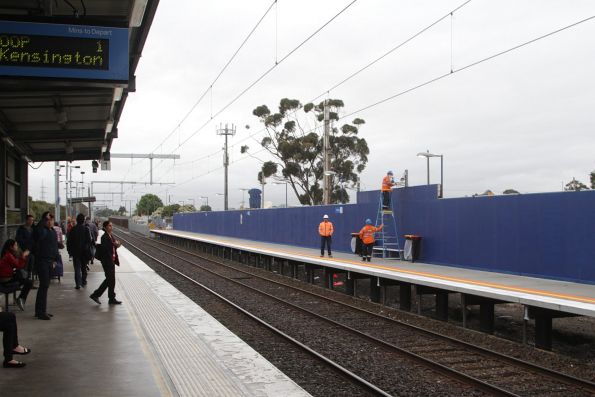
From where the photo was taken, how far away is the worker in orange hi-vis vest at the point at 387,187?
57.4 ft

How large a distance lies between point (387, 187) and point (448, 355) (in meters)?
9.43

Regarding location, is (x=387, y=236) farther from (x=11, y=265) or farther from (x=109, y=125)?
(x=11, y=265)

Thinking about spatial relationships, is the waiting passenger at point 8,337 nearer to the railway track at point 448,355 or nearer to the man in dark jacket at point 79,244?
the railway track at point 448,355

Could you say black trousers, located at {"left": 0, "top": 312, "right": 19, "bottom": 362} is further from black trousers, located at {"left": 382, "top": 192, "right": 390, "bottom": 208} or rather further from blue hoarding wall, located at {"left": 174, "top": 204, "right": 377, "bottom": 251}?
blue hoarding wall, located at {"left": 174, "top": 204, "right": 377, "bottom": 251}

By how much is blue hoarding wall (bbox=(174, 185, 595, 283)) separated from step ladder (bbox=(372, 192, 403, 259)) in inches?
12.2

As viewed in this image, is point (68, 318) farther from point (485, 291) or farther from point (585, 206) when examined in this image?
point (585, 206)

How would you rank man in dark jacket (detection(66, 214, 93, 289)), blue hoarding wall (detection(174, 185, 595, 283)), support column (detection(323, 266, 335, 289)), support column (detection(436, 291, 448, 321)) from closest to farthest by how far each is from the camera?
1. blue hoarding wall (detection(174, 185, 595, 283))
2. support column (detection(436, 291, 448, 321))
3. man in dark jacket (detection(66, 214, 93, 289))
4. support column (detection(323, 266, 335, 289))

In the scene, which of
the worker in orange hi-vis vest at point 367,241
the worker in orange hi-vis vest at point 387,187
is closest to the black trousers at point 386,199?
the worker in orange hi-vis vest at point 387,187

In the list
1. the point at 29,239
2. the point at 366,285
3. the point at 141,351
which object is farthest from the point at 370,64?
the point at 141,351

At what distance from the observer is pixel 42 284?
29.6ft

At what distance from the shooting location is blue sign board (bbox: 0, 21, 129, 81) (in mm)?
6633

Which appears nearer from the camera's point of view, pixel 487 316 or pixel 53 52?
pixel 53 52

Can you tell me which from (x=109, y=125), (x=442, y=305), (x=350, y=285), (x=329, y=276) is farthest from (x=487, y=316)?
(x=109, y=125)

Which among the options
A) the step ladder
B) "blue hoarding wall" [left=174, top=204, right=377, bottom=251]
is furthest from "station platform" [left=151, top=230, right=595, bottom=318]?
"blue hoarding wall" [left=174, top=204, right=377, bottom=251]
